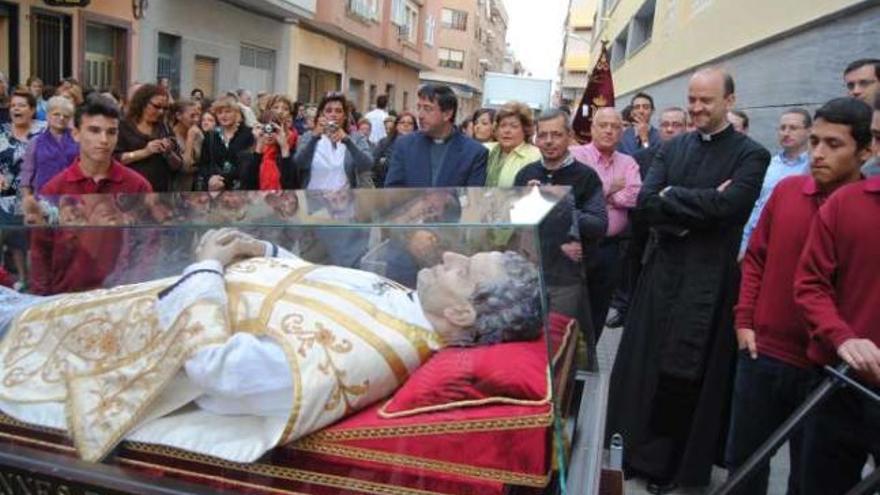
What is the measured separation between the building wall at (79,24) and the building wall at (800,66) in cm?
903

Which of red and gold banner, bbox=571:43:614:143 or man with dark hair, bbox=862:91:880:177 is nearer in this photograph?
man with dark hair, bbox=862:91:880:177

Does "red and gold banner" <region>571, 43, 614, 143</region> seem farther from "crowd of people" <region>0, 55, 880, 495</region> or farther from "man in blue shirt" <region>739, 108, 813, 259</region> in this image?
"man in blue shirt" <region>739, 108, 813, 259</region>

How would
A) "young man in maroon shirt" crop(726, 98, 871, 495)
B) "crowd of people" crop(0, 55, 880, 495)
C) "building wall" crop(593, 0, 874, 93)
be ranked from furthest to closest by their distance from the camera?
"building wall" crop(593, 0, 874, 93)
"young man in maroon shirt" crop(726, 98, 871, 495)
"crowd of people" crop(0, 55, 880, 495)

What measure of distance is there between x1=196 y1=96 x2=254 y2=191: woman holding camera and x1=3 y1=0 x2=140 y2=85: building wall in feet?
18.1

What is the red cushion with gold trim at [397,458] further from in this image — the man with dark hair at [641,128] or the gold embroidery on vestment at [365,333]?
the man with dark hair at [641,128]

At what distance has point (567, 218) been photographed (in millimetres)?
2592

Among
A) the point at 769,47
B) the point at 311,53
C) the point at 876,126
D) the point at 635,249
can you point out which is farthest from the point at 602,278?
the point at 311,53

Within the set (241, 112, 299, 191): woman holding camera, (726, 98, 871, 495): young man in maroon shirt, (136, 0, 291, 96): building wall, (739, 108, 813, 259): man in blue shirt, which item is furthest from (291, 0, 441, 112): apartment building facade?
(726, 98, 871, 495): young man in maroon shirt

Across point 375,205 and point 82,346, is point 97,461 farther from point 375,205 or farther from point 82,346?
point 375,205

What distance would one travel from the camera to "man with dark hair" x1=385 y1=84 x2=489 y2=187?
4516mm

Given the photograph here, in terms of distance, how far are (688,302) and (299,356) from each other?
6.65 ft

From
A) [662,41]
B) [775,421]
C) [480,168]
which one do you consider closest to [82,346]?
[775,421]

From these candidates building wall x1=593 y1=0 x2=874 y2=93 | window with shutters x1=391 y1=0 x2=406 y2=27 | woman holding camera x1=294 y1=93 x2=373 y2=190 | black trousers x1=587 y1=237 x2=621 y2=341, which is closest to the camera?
black trousers x1=587 y1=237 x2=621 y2=341

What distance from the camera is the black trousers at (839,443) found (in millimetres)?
2512
